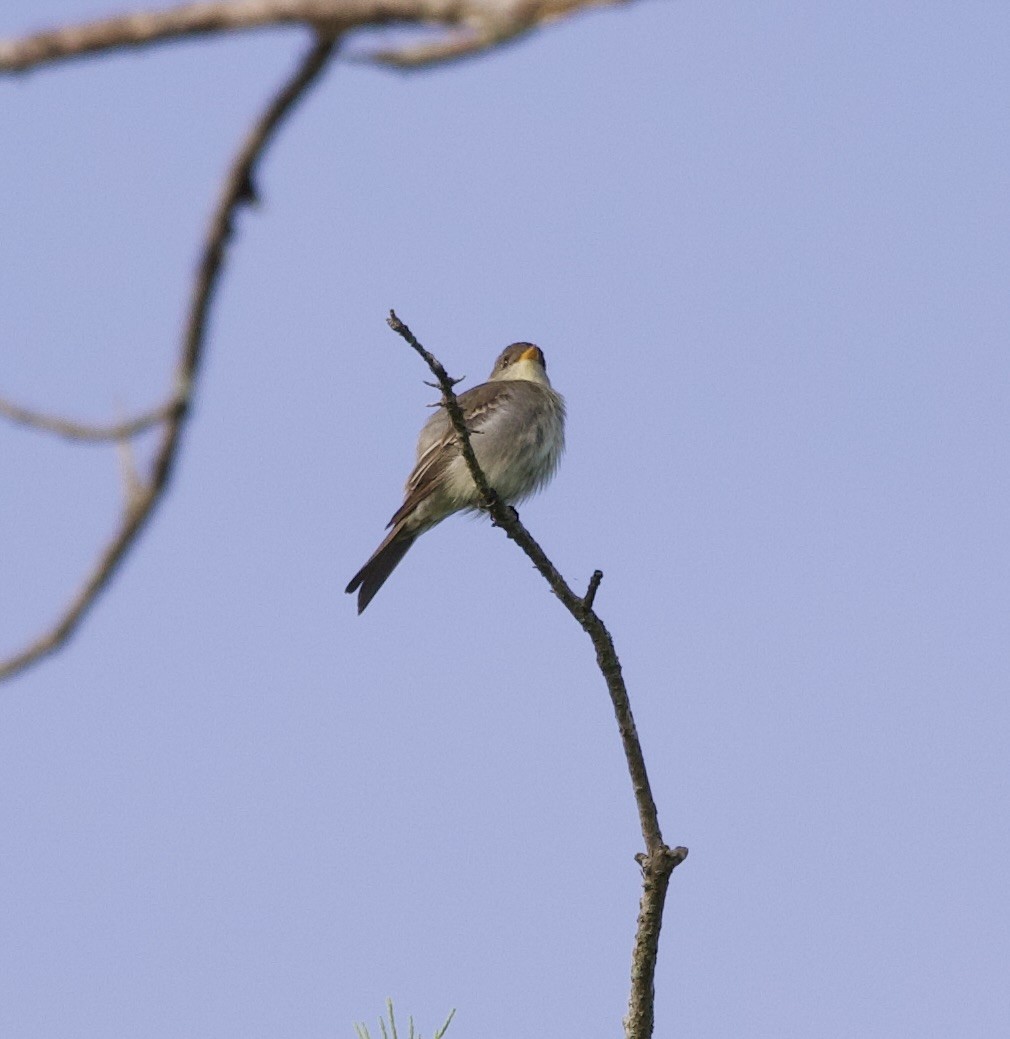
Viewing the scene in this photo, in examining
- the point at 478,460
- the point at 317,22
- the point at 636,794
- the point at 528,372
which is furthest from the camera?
the point at 528,372

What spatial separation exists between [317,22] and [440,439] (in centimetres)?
857

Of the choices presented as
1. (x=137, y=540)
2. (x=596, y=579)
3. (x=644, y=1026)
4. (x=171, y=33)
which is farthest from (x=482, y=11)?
(x=596, y=579)

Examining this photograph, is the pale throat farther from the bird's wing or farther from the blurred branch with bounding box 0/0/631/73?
the blurred branch with bounding box 0/0/631/73

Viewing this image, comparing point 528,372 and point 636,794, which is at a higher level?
point 528,372

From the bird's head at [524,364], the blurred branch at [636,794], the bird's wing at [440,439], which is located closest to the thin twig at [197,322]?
the blurred branch at [636,794]

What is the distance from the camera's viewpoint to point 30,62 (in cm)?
184

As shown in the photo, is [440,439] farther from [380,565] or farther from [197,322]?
[197,322]

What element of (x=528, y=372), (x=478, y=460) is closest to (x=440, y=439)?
(x=478, y=460)

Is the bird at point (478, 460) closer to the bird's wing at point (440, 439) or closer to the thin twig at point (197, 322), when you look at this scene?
the bird's wing at point (440, 439)

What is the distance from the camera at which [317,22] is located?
5.77 feet

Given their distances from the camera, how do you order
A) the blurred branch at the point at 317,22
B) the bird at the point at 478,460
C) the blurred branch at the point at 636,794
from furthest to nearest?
the bird at the point at 478,460 < the blurred branch at the point at 636,794 < the blurred branch at the point at 317,22

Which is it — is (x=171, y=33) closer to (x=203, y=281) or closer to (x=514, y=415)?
(x=203, y=281)

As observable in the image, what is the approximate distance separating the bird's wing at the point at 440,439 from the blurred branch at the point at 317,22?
7645 millimetres

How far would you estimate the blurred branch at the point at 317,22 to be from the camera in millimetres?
1743
